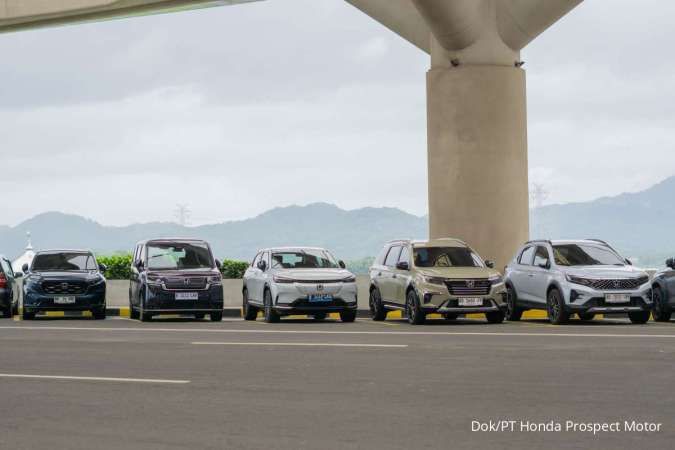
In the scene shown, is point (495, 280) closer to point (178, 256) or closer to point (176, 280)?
point (176, 280)

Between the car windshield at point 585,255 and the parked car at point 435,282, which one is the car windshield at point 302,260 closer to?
the parked car at point 435,282

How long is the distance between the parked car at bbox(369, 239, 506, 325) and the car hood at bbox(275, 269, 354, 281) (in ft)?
3.57

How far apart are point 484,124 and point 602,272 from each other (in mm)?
6481

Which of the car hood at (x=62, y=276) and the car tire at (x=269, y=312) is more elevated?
the car hood at (x=62, y=276)

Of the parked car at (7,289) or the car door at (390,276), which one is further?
the parked car at (7,289)

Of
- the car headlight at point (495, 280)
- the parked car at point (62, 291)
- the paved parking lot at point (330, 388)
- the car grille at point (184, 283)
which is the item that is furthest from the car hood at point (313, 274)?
the parked car at point (62, 291)

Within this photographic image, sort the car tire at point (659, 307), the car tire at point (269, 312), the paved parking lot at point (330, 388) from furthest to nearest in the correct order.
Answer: the car tire at point (269, 312)
the car tire at point (659, 307)
the paved parking lot at point (330, 388)

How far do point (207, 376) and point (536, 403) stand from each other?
3.99 m

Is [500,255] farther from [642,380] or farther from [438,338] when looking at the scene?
[642,380]

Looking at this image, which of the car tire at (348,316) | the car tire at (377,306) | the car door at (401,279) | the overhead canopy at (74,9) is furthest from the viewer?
the overhead canopy at (74,9)

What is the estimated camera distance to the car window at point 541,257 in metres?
23.6

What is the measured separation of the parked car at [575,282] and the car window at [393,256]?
2.28m

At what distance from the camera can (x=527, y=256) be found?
80.2 ft

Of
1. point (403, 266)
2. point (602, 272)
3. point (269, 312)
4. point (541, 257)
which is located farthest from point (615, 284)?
point (269, 312)
